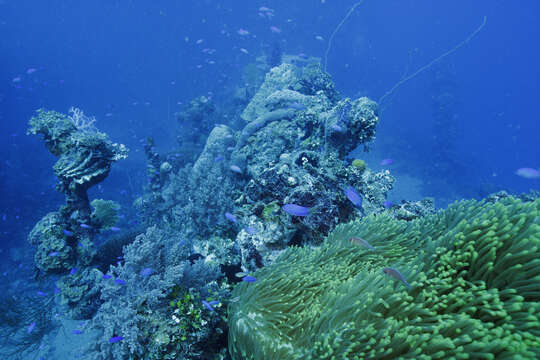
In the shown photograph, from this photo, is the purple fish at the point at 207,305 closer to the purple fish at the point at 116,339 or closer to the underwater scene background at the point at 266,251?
the underwater scene background at the point at 266,251

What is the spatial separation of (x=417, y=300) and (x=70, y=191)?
8.01 metres

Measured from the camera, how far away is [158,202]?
Answer: 35.5 ft

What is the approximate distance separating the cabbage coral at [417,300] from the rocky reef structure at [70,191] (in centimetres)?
554

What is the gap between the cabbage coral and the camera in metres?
1.71

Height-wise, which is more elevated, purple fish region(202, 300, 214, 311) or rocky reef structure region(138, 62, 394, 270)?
rocky reef structure region(138, 62, 394, 270)

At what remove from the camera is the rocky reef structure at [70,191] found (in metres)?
6.19

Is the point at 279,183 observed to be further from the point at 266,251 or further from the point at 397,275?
the point at 397,275

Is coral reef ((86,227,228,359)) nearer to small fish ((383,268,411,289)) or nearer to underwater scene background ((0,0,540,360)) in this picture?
underwater scene background ((0,0,540,360))

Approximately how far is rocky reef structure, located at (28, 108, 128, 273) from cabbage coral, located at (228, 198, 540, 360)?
218 inches

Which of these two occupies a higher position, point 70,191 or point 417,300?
point 70,191

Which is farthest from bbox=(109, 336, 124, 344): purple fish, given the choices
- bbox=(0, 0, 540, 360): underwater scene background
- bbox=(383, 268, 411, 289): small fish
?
bbox=(383, 268, 411, 289): small fish

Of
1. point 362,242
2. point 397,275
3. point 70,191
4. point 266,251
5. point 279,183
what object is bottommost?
point 397,275

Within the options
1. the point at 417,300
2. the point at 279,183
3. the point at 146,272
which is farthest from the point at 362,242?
the point at 146,272

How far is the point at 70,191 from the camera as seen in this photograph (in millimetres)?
6746
